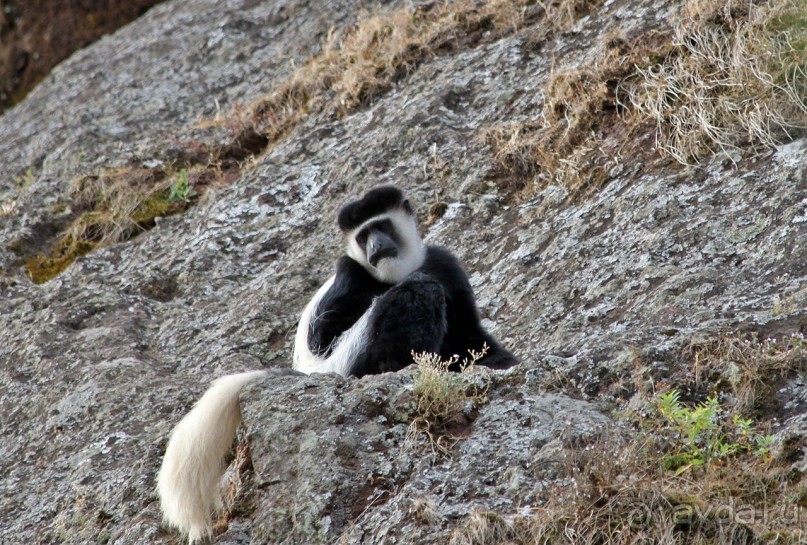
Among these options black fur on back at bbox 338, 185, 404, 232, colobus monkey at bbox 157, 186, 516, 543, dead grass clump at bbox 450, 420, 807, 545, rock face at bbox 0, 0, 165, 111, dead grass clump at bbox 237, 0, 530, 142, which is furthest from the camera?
rock face at bbox 0, 0, 165, 111

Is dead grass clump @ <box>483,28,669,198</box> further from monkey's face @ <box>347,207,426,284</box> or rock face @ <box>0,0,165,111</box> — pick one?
rock face @ <box>0,0,165,111</box>

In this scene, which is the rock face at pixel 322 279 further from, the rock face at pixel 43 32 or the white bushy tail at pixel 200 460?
the rock face at pixel 43 32

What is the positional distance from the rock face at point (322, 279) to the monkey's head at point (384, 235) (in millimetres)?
598

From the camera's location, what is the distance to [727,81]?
5.73 meters

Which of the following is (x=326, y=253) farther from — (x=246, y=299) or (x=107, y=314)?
(x=107, y=314)

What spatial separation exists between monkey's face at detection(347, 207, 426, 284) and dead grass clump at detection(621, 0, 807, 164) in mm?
1497

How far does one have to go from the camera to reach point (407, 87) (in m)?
7.77

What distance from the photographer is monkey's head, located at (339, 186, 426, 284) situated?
5.18 metres

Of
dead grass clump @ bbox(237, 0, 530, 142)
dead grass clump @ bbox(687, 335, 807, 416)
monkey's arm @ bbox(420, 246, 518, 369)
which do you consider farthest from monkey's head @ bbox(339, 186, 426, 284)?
dead grass clump @ bbox(237, 0, 530, 142)

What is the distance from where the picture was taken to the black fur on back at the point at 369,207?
541 centimetres

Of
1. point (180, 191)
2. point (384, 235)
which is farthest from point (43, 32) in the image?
point (384, 235)

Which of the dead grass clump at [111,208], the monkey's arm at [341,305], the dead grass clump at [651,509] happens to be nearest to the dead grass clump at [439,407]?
the dead grass clump at [651,509]

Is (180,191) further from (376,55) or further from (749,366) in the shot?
(749,366)

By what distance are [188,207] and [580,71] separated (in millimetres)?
2959
